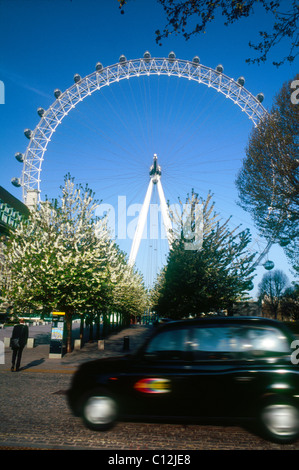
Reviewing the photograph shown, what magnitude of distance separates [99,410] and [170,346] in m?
1.57

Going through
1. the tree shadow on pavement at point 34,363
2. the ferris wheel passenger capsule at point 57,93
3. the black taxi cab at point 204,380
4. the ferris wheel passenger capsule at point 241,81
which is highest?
the ferris wheel passenger capsule at point 241,81

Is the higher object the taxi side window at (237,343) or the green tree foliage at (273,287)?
the green tree foliage at (273,287)

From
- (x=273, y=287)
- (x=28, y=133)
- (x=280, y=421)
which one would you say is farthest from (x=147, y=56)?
(x=273, y=287)

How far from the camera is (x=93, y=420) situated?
207 inches

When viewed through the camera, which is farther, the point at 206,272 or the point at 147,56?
the point at 147,56

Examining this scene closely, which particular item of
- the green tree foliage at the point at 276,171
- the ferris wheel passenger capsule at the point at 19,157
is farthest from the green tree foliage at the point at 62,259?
the ferris wheel passenger capsule at the point at 19,157

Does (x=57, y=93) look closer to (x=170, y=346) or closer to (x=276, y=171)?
(x=276, y=171)

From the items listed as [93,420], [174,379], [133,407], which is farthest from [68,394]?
[174,379]

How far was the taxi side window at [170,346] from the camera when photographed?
5184 mm

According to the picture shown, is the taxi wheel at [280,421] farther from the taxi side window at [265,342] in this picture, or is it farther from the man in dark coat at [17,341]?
the man in dark coat at [17,341]

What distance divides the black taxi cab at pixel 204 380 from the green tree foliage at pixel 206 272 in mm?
16524

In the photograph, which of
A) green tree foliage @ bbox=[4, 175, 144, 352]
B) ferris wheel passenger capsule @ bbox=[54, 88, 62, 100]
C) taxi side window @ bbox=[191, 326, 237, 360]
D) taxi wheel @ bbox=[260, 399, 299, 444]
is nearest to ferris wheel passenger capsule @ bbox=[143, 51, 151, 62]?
ferris wheel passenger capsule @ bbox=[54, 88, 62, 100]

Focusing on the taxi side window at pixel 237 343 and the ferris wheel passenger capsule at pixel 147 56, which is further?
the ferris wheel passenger capsule at pixel 147 56

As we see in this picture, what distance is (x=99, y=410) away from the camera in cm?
524
